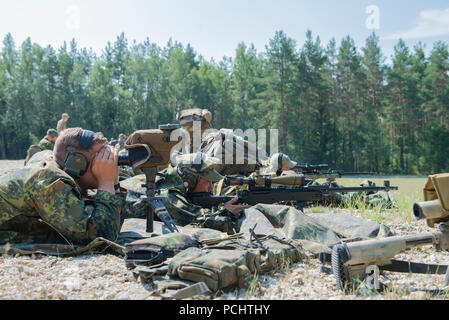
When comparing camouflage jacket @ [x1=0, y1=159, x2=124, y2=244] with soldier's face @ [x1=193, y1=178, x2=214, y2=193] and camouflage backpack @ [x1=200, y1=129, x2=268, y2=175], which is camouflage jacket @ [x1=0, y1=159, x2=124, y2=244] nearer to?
soldier's face @ [x1=193, y1=178, x2=214, y2=193]

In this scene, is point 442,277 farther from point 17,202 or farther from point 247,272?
point 17,202

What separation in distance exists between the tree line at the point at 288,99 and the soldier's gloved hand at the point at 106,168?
30.4m

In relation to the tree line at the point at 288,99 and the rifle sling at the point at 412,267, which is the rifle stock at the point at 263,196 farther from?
the tree line at the point at 288,99

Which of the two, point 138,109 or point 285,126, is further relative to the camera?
point 138,109

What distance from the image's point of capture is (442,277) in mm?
3146

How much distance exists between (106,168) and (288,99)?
31.0 meters

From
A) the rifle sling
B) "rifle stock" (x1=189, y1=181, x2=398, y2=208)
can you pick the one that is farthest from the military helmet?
the rifle sling

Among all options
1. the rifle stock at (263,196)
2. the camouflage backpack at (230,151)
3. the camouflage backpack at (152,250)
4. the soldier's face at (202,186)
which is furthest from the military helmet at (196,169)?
Result: the camouflage backpack at (152,250)

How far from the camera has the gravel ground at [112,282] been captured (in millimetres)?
2467

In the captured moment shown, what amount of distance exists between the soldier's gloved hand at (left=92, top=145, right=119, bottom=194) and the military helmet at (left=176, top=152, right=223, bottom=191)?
4.79ft

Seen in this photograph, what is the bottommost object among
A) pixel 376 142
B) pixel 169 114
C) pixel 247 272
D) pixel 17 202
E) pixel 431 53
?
pixel 247 272

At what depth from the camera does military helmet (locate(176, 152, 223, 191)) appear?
486 centimetres

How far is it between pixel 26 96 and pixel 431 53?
37.1 m

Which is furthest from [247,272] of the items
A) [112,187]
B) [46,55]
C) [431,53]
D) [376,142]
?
[46,55]
